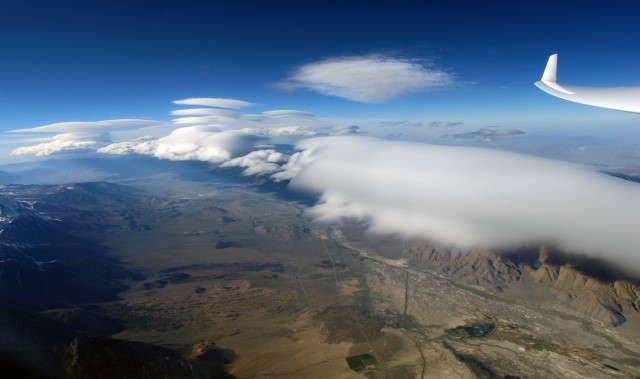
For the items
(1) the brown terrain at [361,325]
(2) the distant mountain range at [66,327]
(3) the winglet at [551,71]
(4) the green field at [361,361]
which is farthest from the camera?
(4) the green field at [361,361]

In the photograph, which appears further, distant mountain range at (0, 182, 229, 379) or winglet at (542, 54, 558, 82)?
distant mountain range at (0, 182, 229, 379)

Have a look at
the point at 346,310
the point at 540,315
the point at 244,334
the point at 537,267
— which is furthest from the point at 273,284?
the point at 537,267

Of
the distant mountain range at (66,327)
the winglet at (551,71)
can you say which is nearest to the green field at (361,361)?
the distant mountain range at (66,327)

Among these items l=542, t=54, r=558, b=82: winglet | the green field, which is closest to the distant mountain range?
the green field

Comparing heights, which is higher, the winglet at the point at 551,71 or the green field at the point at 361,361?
the winglet at the point at 551,71

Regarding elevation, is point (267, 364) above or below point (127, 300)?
above

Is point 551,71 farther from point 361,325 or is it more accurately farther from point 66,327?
point 66,327

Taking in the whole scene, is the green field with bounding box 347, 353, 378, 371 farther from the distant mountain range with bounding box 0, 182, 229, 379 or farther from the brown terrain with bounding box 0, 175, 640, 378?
the distant mountain range with bounding box 0, 182, 229, 379

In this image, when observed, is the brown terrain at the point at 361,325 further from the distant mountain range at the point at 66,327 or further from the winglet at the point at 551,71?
the winglet at the point at 551,71

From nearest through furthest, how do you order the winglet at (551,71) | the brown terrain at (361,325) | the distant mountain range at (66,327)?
the winglet at (551,71), the distant mountain range at (66,327), the brown terrain at (361,325)

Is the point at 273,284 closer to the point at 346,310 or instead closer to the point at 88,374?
the point at 346,310

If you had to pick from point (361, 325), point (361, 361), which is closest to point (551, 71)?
point (361, 361)
